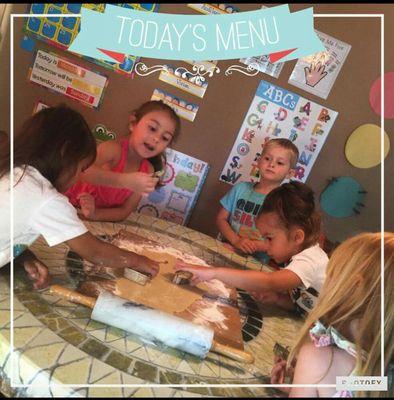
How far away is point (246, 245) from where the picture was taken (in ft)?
2.35

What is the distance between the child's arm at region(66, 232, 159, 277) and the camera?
1.68 feet

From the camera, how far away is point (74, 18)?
0.50 m

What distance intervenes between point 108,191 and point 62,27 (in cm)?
23

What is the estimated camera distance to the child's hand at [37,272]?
1.55 feet

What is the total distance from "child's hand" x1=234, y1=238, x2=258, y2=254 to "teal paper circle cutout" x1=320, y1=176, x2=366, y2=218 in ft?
0.45

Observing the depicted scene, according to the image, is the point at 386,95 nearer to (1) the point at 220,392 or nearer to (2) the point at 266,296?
(2) the point at 266,296

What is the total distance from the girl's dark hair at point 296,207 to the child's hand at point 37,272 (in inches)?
12.7

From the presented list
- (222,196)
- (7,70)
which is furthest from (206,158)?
(7,70)

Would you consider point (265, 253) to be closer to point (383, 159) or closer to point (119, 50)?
point (383, 159)

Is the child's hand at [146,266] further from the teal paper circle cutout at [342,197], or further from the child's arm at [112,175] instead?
the teal paper circle cutout at [342,197]

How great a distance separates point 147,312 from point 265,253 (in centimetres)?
31

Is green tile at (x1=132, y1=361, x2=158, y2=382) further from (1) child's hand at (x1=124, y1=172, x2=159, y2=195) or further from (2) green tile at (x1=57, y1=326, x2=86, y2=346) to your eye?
(1) child's hand at (x1=124, y1=172, x2=159, y2=195)

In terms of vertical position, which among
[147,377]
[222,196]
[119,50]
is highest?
[119,50]

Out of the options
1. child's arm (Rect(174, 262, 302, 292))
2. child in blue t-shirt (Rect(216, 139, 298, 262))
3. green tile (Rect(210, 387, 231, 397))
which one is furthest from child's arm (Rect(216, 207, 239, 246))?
green tile (Rect(210, 387, 231, 397))
